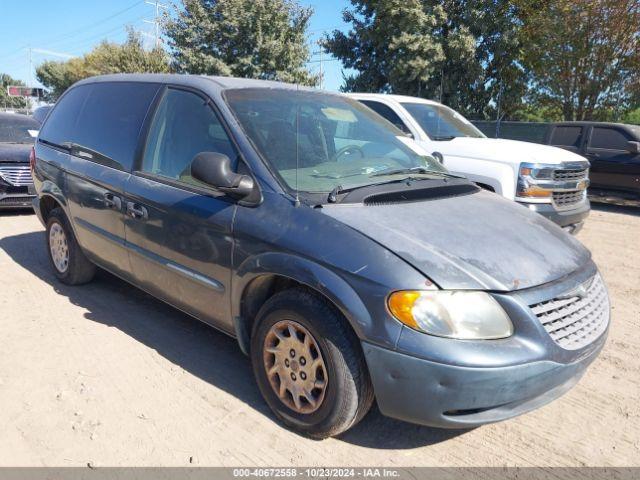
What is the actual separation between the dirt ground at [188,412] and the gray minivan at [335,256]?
276mm

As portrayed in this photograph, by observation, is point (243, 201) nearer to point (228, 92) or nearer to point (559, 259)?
point (228, 92)

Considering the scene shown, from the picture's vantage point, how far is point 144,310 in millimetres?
4512

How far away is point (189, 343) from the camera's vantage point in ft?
12.8

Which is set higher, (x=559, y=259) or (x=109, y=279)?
(x=559, y=259)

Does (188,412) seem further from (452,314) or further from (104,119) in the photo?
(104,119)

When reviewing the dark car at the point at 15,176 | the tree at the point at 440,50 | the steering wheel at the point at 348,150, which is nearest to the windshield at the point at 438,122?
the steering wheel at the point at 348,150

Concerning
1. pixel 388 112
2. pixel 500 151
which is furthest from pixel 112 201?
pixel 388 112

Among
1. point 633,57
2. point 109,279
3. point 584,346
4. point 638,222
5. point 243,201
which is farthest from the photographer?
point 633,57

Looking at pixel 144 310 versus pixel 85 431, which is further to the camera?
pixel 144 310

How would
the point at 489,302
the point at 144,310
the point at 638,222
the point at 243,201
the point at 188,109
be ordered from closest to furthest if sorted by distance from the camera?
the point at 489,302 < the point at 243,201 < the point at 188,109 < the point at 144,310 < the point at 638,222

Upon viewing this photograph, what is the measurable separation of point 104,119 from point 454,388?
136 inches

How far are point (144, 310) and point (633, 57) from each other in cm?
1798

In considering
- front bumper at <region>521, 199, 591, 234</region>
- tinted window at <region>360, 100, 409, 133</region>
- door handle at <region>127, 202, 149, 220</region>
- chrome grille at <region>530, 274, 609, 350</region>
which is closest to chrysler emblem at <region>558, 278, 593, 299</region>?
chrome grille at <region>530, 274, 609, 350</region>

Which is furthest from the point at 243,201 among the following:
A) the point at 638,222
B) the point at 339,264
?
the point at 638,222
